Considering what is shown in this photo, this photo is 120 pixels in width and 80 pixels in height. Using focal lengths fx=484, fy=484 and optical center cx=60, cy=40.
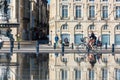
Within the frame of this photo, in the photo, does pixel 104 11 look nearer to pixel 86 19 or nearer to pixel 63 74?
pixel 86 19

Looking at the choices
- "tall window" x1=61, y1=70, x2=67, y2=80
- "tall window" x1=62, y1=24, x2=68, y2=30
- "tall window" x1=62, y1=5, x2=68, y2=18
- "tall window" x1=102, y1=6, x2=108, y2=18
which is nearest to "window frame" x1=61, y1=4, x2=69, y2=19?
"tall window" x1=62, y1=5, x2=68, y2=18

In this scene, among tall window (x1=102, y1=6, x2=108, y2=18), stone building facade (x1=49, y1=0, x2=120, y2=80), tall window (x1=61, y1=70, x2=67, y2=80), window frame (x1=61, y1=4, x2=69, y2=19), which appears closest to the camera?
tall window (x1=61, y1=70, x2=67, y2=80)

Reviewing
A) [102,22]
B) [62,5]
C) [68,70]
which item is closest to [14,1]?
[62,5]

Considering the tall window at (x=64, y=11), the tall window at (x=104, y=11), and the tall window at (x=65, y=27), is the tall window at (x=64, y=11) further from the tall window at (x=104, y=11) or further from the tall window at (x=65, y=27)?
the tall window at (x=104, y=11)

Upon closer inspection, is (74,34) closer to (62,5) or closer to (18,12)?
(62,5)

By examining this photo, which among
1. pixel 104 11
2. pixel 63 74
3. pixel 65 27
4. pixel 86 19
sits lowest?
pixel 63 74

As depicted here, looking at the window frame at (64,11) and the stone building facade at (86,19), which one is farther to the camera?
the window frame at (64,11)

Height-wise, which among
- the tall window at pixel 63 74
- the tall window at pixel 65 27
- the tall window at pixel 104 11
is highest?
the tall window at pixel 104 11

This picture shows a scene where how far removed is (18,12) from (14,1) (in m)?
2.34

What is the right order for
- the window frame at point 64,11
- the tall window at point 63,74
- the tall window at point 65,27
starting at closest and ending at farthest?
the tall window at point 63,74 < the tall window at point 65,27 < the window frame at point 64,11

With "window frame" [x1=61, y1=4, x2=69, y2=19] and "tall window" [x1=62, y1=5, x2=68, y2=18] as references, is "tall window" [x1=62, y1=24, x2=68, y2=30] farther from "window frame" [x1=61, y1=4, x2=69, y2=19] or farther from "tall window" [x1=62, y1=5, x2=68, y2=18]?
"tall window" [x1=62, y1=5, x2=68, y2=18]

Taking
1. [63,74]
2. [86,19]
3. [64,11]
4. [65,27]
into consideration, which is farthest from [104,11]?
[63,74]

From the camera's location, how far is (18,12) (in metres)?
97.2

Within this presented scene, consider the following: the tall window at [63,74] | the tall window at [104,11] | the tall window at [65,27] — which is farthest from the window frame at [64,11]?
the tall window at [63,74]
